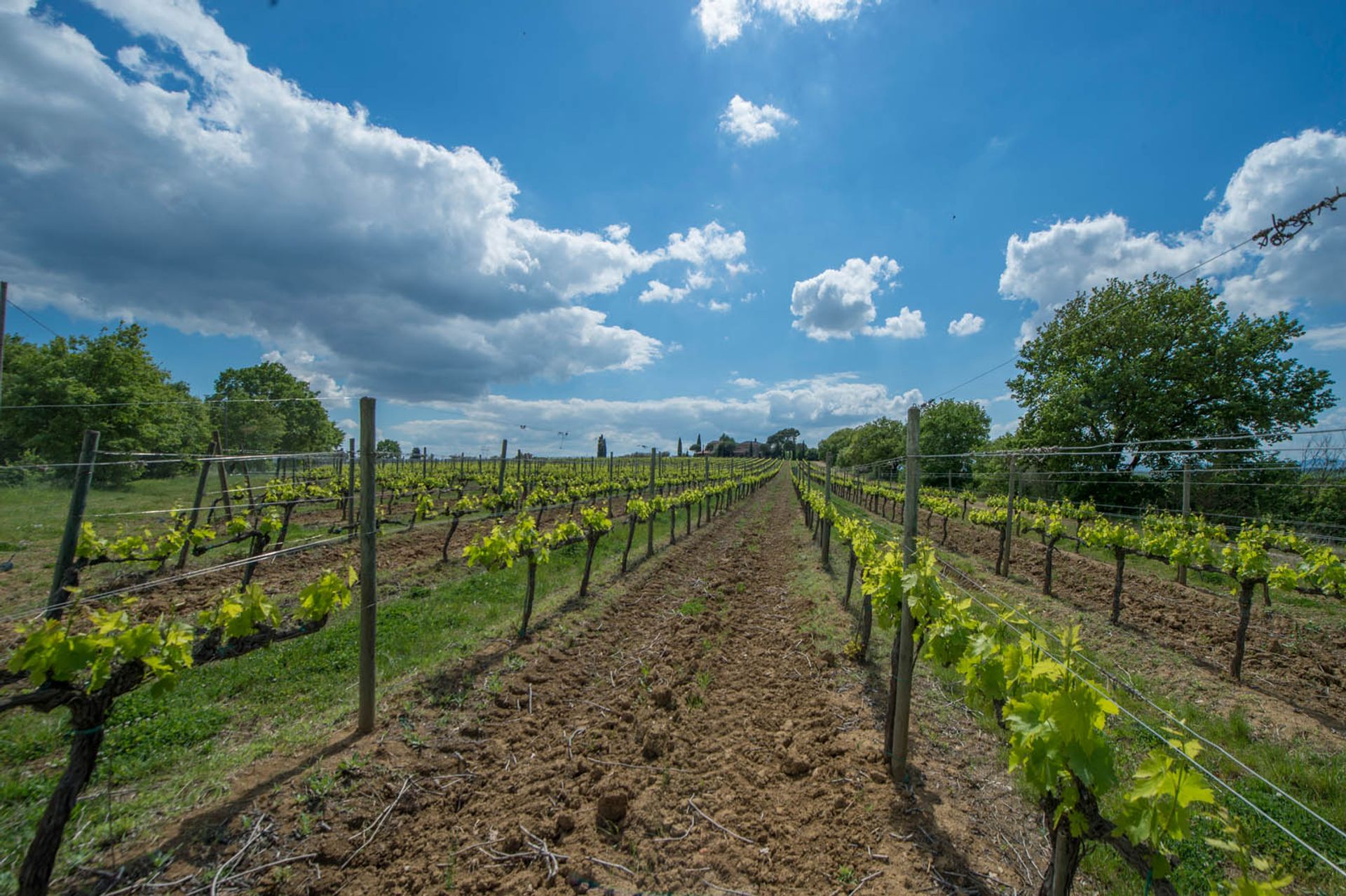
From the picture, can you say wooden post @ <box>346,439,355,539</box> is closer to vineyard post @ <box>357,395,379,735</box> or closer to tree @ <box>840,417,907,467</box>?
vineyard post @ <box>357,395,379,735</box>

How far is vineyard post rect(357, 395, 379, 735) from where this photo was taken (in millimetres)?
4961

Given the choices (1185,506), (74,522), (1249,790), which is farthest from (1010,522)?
(74,522)

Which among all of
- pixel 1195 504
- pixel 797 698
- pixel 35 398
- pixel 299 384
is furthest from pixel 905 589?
pixel 299 384

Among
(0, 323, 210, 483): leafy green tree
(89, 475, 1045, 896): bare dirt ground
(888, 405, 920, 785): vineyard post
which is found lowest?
(89, 475, 1045, 896): bare dirt ground

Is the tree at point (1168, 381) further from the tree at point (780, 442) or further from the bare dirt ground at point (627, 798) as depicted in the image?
the tree at point (780, 442)

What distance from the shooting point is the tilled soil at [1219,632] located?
680cm

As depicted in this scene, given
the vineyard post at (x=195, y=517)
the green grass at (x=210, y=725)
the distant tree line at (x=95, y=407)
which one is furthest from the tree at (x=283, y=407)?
the green grass at (x=210, y=725)

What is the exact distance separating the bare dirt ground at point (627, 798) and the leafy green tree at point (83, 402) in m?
30.3

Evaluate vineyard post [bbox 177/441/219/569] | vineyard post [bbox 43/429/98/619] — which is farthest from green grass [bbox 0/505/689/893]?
vineyard post [bbox 177/441/219/569]

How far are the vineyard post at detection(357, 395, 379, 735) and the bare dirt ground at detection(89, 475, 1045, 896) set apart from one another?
357 mm

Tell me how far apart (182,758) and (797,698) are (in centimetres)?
587

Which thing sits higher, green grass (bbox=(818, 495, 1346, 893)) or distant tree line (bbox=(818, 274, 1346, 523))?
distant tree line (bbox=(818, 274, 1346, 523))

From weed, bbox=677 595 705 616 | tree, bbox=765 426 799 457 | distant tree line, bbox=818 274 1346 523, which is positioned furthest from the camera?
tree, bbox=765 426 799 457

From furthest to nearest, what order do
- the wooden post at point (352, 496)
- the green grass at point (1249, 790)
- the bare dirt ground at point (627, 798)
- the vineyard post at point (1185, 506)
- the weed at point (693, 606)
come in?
the vineyard post at point (1185, 506)
the weed at point (693, 606)
the wooden post at point (352, 496)
the green grass at point (1249, 790)
the bare dirt ground at point (627, 798)
